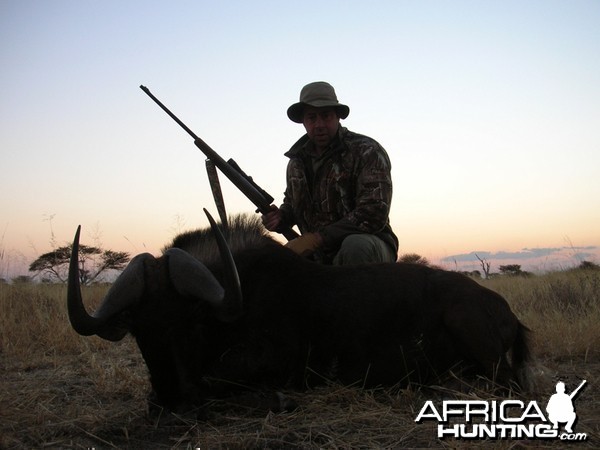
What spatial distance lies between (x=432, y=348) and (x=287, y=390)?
931mm

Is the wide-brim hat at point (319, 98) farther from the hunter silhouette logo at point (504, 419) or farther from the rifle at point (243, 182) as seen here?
the hunter silhouette logo at point (504, 419)

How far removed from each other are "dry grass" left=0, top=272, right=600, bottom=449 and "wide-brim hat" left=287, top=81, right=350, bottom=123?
267 cm

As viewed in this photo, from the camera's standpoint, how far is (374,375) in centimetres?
372

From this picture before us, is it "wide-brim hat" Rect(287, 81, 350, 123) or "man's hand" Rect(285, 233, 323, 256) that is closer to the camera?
"man's hand" Rect(285, 233, 323, 256)

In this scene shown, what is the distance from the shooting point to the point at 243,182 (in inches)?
229

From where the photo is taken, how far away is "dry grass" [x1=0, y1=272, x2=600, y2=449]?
2.81m

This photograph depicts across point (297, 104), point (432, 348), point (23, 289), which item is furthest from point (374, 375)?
point (23, 289)

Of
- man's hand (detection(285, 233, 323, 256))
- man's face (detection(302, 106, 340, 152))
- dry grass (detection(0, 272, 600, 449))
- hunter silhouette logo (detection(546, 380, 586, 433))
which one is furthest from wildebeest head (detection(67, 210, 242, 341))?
man's face (detection(302, 106, 340, 152))

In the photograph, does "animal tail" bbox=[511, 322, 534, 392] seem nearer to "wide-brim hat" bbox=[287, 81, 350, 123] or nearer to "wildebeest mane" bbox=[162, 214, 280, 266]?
"wildebeest mane" bbox=[162, 214, 280, 266]

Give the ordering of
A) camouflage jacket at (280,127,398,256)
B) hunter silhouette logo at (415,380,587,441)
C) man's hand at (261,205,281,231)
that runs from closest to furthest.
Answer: hunter silhouette logo at (415,380,587,441)
camouflage jacket at (280,127,398,256)
man's hand at (261,205,281,231)

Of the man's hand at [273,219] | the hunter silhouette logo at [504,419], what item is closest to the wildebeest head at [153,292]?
the hunter silhouette logo at [504,419]

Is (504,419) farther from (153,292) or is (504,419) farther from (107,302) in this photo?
(107,302)

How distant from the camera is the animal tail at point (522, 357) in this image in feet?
12.6

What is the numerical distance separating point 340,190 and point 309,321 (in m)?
1.94
